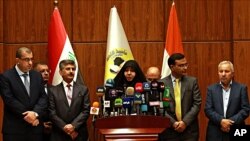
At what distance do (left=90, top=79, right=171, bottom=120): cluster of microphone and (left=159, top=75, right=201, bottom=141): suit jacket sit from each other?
625 mm

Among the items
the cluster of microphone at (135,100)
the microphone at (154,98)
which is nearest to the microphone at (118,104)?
the cluster of microphone at (135,100)

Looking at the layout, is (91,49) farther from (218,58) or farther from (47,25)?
(218,58)

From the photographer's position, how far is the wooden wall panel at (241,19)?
637 cm

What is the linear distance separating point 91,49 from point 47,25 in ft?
2.15

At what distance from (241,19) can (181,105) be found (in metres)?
1.82

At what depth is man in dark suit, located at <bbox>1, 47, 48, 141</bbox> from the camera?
484cm

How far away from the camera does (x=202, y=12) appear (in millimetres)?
6574

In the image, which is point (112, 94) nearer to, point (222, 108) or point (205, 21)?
point (222, 108)

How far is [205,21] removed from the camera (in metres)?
6.56

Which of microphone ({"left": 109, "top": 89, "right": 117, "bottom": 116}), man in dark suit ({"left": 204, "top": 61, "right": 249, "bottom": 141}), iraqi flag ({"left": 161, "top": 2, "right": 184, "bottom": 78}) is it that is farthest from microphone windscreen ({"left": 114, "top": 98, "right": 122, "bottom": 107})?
iraqi flag ({"left": 161, "top": 2, "right": 184, "bottom": 78})

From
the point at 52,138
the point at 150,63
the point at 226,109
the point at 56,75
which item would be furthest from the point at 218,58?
the point at 52,138

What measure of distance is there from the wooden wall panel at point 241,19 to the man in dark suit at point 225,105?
133 centimetres

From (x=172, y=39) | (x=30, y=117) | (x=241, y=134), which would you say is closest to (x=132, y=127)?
(x=241, y=134)

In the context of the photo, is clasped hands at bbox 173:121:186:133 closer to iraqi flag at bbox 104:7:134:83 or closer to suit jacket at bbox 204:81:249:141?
suit jacket at bbox 204:81:249:141
